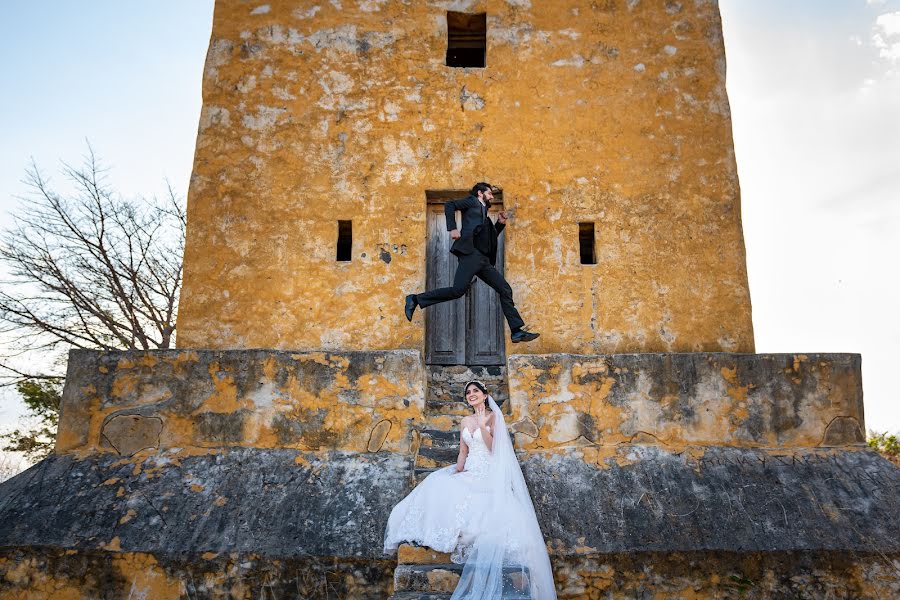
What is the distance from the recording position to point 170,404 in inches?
207

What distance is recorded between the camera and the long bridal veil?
3605mm

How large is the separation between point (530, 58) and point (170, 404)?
4732 mm

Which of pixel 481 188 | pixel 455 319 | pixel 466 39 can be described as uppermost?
pixel 466 39

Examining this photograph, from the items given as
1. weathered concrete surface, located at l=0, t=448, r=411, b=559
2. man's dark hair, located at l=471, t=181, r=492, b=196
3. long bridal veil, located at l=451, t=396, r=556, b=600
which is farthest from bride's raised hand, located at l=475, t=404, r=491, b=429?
man's dark hair, located at l=471, t=181, r=492, b=196

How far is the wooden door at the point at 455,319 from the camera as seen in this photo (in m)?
6.32

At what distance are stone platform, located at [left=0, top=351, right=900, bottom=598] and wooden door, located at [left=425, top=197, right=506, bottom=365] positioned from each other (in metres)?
1.06

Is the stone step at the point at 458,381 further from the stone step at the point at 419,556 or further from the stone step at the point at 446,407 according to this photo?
the stone step at the point at 419,556

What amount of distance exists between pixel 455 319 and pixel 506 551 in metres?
2.95

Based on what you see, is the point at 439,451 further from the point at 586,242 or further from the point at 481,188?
the point at 586,242

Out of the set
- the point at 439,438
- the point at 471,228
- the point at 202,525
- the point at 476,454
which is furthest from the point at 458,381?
the point at 202,525

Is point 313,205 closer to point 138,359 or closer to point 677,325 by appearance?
point 138,359

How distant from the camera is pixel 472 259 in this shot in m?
5.49

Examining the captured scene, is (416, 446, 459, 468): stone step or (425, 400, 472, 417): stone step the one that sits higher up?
(425, 400, 472, 417): stone step

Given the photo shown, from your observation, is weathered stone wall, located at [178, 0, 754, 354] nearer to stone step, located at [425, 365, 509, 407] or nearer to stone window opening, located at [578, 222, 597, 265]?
stone window opening, located at [578, 222, 597, 265]
